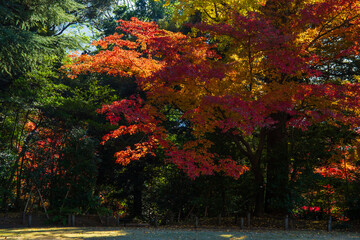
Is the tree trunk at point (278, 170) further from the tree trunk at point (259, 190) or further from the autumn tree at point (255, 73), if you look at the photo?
the tree trunk at point (259, 190)

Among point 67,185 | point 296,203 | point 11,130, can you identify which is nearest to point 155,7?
point 11,130

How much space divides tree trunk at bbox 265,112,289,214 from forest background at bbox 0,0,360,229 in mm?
39

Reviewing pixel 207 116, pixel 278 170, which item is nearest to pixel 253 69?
pixel 207 116

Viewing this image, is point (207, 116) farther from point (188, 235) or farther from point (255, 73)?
point (188, 235)

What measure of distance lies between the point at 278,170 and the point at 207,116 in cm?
319

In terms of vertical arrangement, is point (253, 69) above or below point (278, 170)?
above

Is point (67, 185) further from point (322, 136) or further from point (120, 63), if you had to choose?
point (322, 136)

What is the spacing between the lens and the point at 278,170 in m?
9.52

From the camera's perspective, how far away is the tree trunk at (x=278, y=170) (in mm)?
9359

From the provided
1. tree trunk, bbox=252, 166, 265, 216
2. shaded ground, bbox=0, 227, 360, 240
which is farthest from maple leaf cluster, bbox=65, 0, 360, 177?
shaded ground, bbox=0, 227, 360, 240

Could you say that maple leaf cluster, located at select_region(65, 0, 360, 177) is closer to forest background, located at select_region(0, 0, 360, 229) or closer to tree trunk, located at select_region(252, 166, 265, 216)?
forest background, located at select_region(0, 0, 360, 229)

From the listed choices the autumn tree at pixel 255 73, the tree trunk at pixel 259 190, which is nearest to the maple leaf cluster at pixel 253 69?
the autumn tree at pixel 255 73

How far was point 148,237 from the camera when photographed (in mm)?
Result: 7164

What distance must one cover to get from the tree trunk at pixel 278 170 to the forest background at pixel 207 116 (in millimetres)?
39
